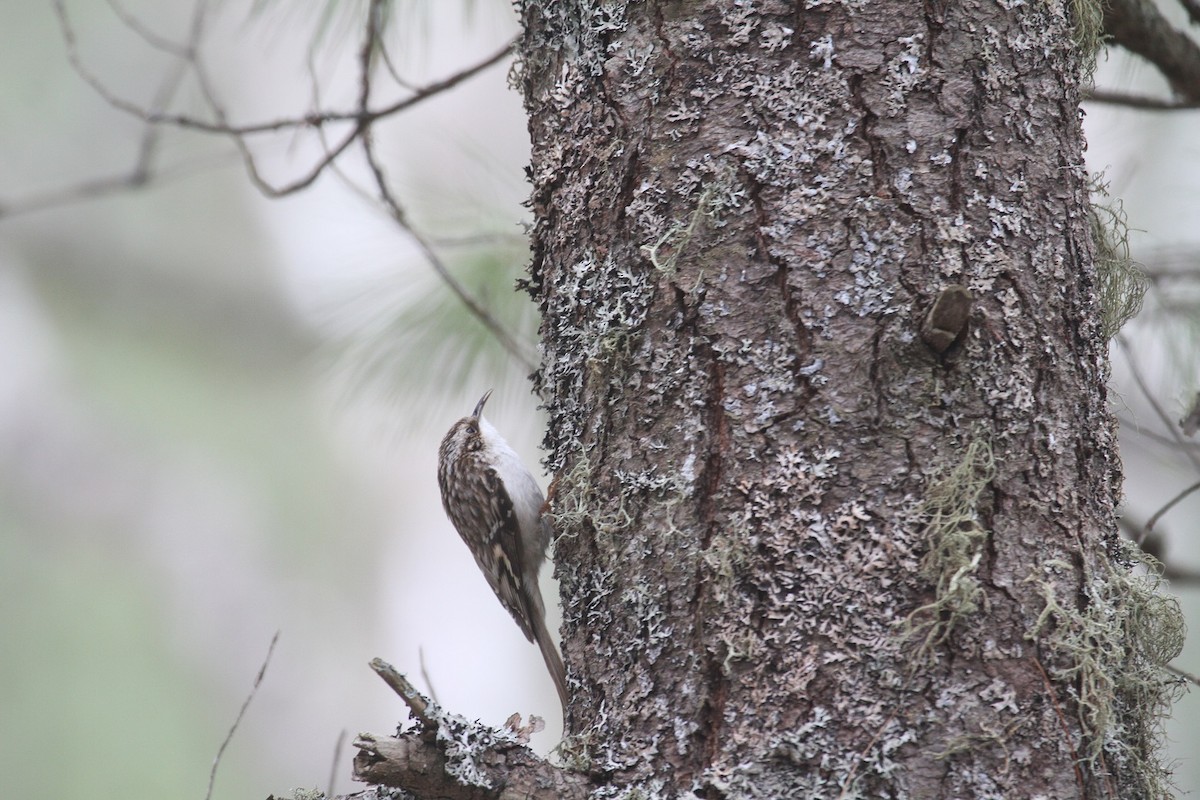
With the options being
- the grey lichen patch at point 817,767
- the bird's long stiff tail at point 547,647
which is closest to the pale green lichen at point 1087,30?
the grey lichen patch at point 817,767

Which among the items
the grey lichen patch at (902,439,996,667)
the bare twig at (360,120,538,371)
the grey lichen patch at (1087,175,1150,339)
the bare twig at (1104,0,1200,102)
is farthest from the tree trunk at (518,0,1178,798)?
the bare twig at (360,120,538,371)

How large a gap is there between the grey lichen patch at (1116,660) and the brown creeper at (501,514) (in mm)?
1654

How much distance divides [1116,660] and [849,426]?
0.46 meters

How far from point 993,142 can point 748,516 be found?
24.6 inches

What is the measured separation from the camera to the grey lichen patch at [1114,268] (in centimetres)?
183

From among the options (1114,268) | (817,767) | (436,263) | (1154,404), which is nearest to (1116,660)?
(817,767)

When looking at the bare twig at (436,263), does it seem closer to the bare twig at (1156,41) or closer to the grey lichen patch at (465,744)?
the grey lichen patch at (465,744)

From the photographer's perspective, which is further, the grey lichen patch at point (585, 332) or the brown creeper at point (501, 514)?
the brown creeper at point (501, 514)

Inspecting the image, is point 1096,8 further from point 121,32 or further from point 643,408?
point 121,32

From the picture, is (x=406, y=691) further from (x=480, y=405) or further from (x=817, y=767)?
(x=480, y=405)

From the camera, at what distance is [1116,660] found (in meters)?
1.41

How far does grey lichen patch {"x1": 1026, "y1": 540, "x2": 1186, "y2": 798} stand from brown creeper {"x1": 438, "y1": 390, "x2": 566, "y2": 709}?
5.43ft

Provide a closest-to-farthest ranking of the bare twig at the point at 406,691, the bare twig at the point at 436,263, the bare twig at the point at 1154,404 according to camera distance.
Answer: the bare twig at the point at 406,691, the bare twig at the point at 1154,404, the bare twig at the point at 436,263

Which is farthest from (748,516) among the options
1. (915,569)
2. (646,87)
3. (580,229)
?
(646,87)
